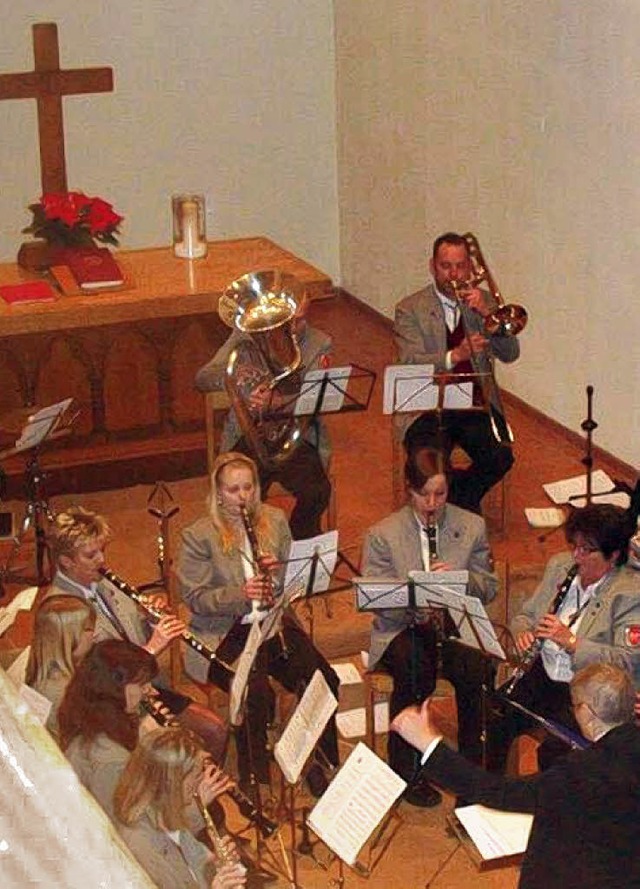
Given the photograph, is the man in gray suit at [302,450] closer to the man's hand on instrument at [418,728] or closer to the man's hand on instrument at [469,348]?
the man's hand on instrument at [469,348]

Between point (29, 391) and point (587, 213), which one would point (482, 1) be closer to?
point (587, 213)

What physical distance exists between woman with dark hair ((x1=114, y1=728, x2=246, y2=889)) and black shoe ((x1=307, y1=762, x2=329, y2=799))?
3.69ft

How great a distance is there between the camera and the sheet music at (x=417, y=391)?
19.6ft

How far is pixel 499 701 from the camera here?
5.06 meters

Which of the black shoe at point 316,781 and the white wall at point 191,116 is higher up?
the white wall at point 191,116

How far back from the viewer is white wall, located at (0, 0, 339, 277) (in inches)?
359

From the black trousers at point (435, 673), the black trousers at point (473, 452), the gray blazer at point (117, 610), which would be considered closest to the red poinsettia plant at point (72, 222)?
the black trousers at point (473, 452)

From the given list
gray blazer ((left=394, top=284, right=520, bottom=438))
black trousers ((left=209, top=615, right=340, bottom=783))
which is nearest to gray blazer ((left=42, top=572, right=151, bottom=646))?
black trousers ((left=209, top=615, right=340, bottom=783))

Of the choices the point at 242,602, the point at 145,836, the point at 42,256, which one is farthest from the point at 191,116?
the point at 145,836

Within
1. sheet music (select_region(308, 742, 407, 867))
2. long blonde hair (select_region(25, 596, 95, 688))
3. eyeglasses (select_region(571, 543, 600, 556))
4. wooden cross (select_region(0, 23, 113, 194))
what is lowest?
sheet music (select_region(308, 742, 407, 867))

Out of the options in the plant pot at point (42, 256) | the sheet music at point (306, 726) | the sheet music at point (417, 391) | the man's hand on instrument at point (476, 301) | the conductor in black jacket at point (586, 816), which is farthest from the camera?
the plant pot at point (42, 256)

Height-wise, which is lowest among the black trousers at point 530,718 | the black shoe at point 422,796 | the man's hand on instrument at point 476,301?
the black shoe at point 422,796

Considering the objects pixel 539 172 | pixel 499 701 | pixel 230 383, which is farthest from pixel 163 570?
pixel 539 172

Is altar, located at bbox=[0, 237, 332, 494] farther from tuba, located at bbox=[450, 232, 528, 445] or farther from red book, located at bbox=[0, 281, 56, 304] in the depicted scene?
tuba, located at bbox=[450, 232, 528, 445]
